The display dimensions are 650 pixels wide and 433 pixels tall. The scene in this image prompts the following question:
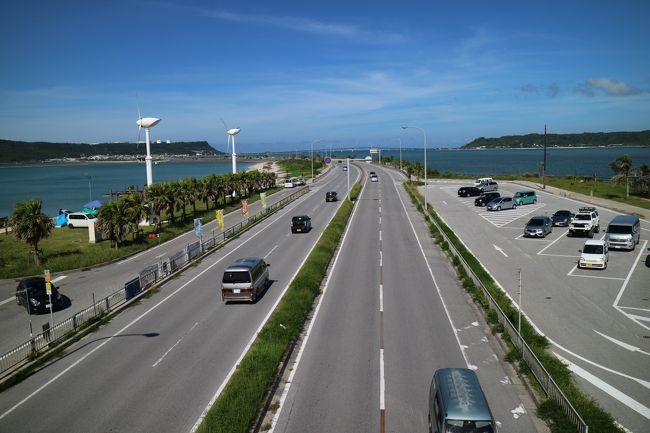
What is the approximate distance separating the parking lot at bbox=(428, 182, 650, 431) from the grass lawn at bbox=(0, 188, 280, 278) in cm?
2730

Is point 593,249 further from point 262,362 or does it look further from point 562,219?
point 262,362

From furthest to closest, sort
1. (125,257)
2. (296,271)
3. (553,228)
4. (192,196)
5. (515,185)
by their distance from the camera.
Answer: (515,185) → (192,196) → (553,228) → (125,257) → (296,271)

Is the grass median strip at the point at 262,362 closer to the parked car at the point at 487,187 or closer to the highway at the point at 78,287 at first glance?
the highway at the point at 78,287

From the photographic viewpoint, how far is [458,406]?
1175 cm

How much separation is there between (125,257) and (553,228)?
37.2m

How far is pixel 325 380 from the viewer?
638 inches

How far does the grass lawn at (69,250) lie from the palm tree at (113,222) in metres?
1.24

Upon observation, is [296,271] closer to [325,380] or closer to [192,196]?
[325,380]

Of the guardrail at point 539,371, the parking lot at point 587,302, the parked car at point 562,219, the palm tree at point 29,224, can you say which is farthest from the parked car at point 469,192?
the palm tree at point 29,224

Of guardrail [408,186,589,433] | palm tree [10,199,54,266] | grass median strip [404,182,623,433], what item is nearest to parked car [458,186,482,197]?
grass median strip [404,182,623,433]

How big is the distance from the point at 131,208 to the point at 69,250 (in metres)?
6.44

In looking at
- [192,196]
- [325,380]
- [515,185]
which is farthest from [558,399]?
[515,185]

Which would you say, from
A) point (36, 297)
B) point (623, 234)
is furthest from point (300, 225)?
point (623, 234)

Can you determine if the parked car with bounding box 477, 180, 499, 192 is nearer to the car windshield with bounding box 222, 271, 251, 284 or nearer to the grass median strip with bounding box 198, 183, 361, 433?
the grass median strip with bounding box 198, 183, 361, 433
